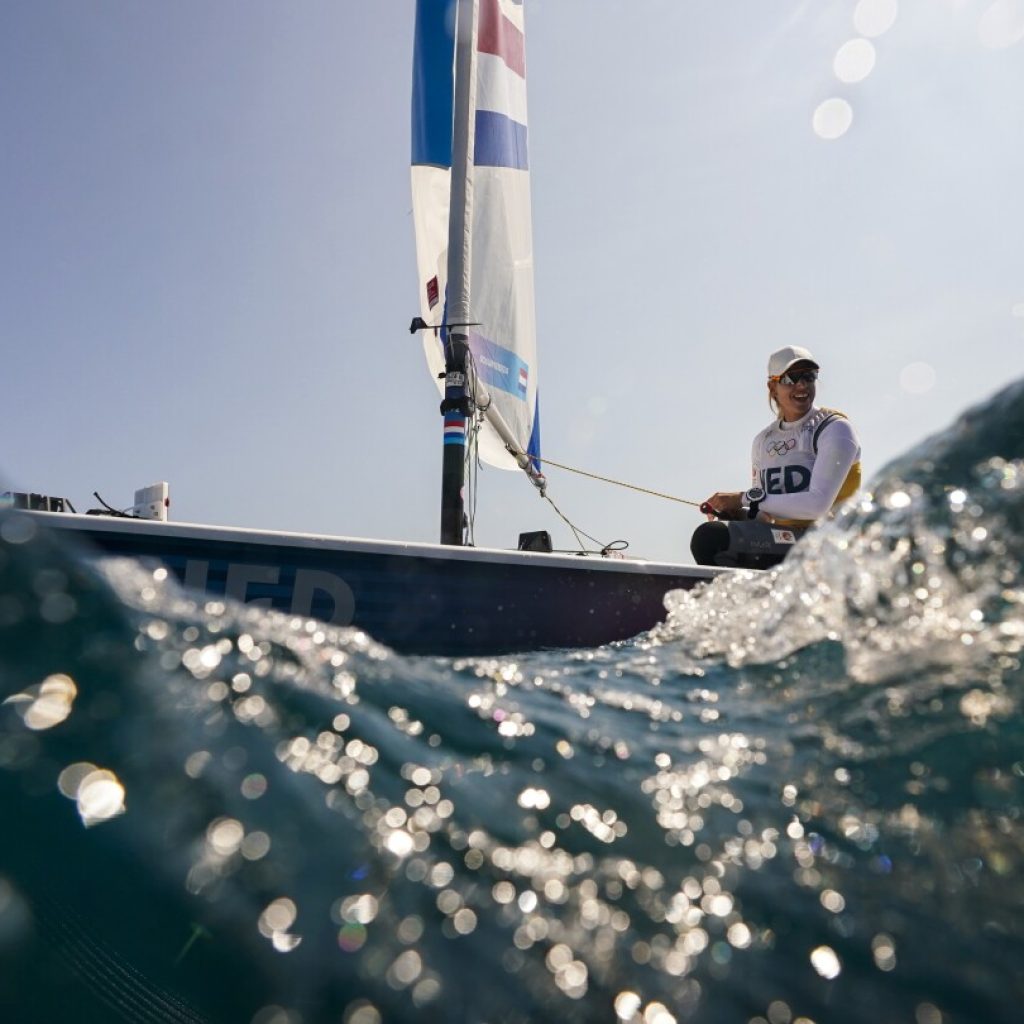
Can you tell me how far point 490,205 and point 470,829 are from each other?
7.96 meters

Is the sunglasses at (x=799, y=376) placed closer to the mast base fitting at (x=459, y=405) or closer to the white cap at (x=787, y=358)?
the white cap at (x=787, y=358)

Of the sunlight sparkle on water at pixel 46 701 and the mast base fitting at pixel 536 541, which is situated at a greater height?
the mast base fitting at pixel 536 541

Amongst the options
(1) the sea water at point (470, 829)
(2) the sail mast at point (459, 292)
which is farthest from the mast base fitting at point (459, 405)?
(1) the sea water at point (470, 829)

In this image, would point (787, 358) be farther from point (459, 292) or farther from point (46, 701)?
point (46, 701)

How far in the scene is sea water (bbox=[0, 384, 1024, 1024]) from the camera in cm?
62

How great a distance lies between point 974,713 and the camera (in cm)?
102

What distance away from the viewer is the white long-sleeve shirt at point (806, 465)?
370 cm

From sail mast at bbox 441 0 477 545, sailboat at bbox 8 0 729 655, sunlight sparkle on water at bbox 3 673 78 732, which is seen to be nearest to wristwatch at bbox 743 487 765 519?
sailboat at bbox 8 0 729 655

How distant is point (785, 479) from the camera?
389cm

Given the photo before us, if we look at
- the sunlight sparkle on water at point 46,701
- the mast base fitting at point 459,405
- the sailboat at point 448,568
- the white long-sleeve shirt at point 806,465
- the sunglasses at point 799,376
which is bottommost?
the sunlight sparkle on water at point 46,701

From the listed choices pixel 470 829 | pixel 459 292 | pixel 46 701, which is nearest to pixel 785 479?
pixel 459 292

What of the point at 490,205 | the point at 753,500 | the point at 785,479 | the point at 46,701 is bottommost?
the point at 46,701

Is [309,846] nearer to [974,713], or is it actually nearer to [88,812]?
[88,812]

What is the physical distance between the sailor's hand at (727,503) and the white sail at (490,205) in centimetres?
339
